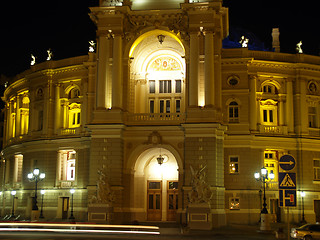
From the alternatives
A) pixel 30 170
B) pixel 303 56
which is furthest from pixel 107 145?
pixel 303 56

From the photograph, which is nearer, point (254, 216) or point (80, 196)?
Result: point (254, 216)

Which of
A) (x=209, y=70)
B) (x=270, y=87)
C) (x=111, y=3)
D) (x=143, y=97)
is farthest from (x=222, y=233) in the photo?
(x=111, y=3)

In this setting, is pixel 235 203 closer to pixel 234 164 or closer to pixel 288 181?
pixel 234 164

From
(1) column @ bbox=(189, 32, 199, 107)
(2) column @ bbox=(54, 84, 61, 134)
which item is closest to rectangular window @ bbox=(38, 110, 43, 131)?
(2) column @ bbox=(54, 84, 61, 134)

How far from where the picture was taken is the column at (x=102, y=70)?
4394cm

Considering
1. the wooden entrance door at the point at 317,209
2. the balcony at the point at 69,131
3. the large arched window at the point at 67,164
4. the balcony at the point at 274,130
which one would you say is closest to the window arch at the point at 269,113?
the balcony at the point at 274,130

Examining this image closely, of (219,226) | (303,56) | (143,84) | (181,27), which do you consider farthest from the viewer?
(303,56)

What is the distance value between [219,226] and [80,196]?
15532 millimetres

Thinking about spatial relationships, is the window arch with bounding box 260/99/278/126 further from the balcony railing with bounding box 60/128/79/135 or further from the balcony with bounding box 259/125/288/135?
the balcony railing with bounding box 60/128/79/135

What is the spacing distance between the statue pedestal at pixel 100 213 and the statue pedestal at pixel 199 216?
677 cm

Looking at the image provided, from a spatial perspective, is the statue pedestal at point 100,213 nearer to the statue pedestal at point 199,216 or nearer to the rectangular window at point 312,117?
the statue pedestal at point 199,216

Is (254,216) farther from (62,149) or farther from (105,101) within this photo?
(62,149)

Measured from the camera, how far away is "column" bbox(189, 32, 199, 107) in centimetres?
4269

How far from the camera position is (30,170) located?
54.2 m
